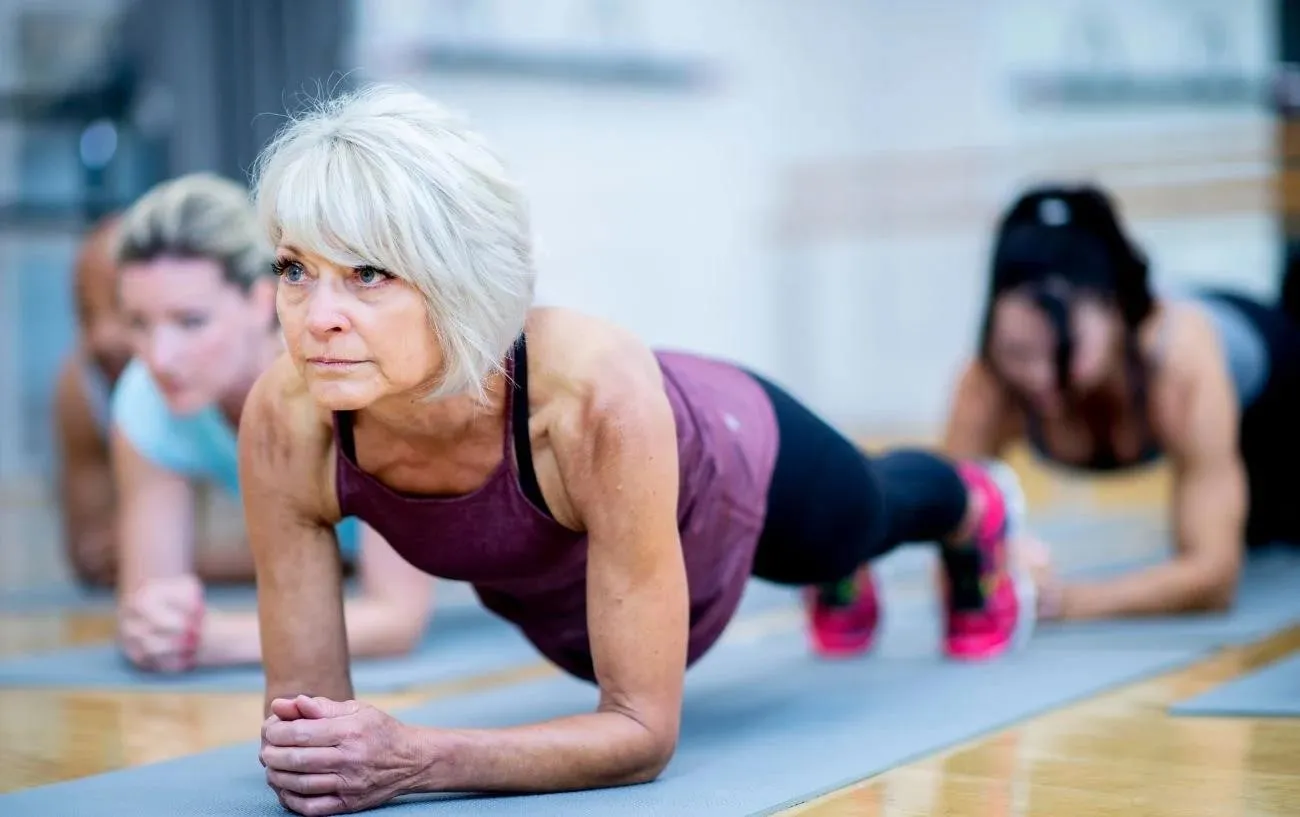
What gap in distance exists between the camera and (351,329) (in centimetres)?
139

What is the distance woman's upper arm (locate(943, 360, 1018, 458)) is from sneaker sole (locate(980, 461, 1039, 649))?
1.01 ft

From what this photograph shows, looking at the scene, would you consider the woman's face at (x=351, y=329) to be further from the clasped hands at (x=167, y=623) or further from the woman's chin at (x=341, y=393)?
the clasped hands at (x=167, y=623)

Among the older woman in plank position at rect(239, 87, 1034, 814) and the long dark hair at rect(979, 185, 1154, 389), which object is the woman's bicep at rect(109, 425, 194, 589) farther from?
A: the long dark hair at rect(979, 185, 1154, 389)

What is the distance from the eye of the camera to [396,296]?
1395 millimetres

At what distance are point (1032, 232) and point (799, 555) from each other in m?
0.86

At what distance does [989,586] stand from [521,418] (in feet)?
3.65

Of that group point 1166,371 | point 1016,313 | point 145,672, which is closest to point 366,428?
point 145,672

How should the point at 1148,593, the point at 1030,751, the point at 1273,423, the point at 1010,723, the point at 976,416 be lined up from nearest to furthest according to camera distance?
1. the point at 1030,751
2. the point at 1010,723
3. the point at 1148,593
4. the point at 976,416
5. the point at 1273,423

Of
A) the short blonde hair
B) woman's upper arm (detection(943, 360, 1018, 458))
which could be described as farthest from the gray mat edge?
the short blonde hair

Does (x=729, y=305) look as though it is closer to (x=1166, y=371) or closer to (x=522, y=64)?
(x=522, y=64)

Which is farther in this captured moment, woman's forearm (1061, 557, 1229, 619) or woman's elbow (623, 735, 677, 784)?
woman's forearm (1061, 557, 1229, 619)

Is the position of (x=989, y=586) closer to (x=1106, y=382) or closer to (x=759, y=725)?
(x=1106, y=382)

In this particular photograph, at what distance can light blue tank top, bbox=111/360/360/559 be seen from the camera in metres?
2.60

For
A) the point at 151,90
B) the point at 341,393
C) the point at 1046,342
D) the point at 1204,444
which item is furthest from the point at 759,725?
the point at 151,90
